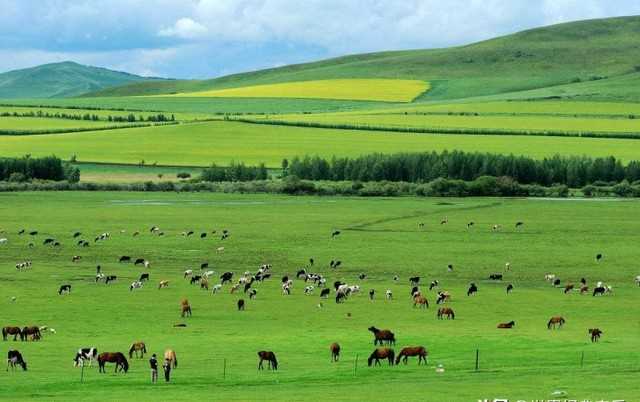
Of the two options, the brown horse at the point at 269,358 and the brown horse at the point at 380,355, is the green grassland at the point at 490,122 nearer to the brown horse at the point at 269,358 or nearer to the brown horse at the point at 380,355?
the brown horse at the point at 380,355

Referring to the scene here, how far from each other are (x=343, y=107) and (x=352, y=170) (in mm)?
80263

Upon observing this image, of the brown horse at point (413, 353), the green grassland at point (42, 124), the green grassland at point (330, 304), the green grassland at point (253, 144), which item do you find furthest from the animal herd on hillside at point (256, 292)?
the green grassland at point (42, 124)

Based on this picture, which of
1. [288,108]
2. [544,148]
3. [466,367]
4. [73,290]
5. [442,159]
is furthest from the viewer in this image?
[288,108]

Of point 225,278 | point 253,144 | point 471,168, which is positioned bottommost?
point 225,278

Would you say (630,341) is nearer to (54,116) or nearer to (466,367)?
(466,367)

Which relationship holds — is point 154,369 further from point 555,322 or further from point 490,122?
point 490,122

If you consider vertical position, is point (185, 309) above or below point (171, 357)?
below

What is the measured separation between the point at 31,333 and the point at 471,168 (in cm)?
8074

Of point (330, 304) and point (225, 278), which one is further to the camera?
point (225, 278)

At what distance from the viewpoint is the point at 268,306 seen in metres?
48.9

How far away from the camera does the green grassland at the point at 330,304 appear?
3300 centimetres

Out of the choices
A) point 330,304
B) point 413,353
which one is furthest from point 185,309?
point 413,353

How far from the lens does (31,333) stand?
4006cm

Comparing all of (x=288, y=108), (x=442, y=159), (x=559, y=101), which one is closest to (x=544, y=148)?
(x=442, y=159)
